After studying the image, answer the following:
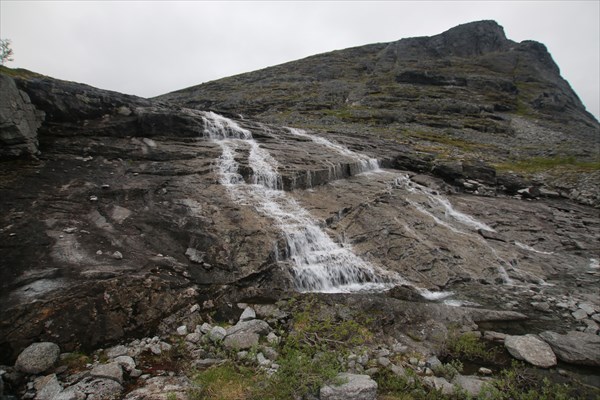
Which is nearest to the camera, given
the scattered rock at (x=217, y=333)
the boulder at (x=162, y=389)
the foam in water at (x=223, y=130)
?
the boulder at (x=162, y=389)

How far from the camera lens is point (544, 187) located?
103 feet

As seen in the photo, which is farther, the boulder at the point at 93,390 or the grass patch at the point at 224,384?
the grass patch at the point at 224,384

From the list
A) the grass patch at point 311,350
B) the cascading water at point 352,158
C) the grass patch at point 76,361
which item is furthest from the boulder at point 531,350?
the cascading water at point 352,158

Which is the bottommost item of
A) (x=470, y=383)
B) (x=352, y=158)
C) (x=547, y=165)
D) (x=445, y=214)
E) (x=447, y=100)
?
(x=470, y=383)

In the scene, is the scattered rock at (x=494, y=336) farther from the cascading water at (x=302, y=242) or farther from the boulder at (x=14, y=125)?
the boulder at (x=14, y=125)

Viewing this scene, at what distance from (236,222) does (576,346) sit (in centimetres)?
1320

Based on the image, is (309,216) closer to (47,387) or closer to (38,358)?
(38,358)

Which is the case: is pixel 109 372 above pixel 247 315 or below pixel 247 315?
above

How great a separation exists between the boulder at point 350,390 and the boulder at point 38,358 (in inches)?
250

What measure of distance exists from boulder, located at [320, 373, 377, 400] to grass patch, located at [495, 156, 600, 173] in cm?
3769

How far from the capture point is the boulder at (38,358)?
23.2 feet

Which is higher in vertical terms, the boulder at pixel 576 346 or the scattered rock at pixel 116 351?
the scattered rock at pixel 116 351

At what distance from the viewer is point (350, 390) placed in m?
6.86

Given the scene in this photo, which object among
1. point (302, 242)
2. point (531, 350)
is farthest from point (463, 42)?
point (531, 350)
